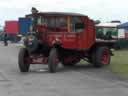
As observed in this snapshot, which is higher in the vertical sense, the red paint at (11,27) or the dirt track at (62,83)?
the dirt track at (62,83)

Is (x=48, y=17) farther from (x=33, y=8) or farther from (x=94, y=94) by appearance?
(x=94, y=94)

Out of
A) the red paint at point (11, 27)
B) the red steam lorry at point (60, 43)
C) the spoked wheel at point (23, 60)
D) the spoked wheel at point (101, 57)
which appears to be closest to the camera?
the spoked wheel at point (23, 60)

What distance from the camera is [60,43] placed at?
829 inches

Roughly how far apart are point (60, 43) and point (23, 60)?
1690 mm

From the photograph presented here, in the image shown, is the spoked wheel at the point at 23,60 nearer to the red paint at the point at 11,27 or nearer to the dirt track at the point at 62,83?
the dirt track at the point at 62,83

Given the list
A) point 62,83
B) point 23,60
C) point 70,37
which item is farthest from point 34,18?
point 62,83

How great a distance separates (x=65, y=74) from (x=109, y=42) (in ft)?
17.5

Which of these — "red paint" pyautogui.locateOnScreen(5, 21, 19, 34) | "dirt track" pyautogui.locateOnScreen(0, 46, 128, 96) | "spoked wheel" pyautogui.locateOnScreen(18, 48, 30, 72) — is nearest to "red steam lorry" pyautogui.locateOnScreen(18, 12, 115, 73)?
"spoked wheel" pyautogui.locateOnScreen(18, 48, 30, 72)

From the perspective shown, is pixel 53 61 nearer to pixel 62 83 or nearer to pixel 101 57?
pixel 101 57

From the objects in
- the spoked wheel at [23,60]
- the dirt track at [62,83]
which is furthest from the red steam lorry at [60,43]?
the dirt track at [62,83]

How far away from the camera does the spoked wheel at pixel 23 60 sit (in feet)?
67.0

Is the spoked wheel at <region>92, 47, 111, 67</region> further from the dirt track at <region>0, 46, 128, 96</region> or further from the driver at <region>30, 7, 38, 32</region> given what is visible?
the driver at <region>30, 7, 38, 32</region>

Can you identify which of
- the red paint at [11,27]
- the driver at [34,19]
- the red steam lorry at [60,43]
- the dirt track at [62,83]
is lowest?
the red paint at [11,27]

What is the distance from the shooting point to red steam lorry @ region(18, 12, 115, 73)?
20.6m
